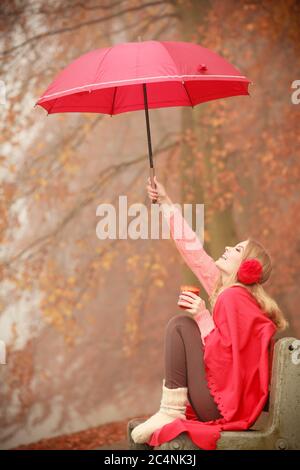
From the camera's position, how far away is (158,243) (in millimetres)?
6512

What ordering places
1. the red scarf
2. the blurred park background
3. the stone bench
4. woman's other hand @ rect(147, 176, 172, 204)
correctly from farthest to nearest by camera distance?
the blurred park background, woman's other hand @ rect(147, 176, 172, 204), the red scarf, the stone bench

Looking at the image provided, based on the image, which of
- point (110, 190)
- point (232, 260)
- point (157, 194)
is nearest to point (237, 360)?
point (232, 260)

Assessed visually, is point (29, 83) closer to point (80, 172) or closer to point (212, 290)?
point (80, 172)

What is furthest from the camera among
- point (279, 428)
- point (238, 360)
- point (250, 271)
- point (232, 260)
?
point (232, 260)

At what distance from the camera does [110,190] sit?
6379mm

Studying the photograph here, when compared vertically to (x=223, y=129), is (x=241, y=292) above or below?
below

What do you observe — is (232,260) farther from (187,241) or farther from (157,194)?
(157,194)

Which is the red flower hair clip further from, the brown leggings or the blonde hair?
the brown leggings

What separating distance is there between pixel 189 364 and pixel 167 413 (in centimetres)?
21

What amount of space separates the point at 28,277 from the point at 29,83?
5.07ft

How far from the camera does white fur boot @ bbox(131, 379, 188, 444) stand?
3.02 meters

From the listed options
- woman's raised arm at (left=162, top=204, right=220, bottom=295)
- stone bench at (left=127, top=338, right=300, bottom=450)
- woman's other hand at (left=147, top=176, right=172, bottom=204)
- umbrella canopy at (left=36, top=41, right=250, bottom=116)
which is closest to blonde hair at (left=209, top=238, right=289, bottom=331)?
woman's raised arm at (left=162, top=204, right=220, bottom=295)

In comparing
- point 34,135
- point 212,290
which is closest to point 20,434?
point 34,135

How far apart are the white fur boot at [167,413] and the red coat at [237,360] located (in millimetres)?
37
